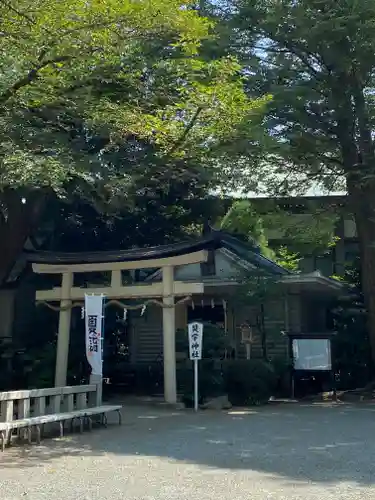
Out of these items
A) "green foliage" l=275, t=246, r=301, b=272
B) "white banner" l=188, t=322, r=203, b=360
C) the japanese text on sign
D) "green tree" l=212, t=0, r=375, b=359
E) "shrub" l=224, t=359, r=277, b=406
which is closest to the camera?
the japanese text on sign

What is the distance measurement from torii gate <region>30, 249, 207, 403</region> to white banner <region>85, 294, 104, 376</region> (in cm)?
144

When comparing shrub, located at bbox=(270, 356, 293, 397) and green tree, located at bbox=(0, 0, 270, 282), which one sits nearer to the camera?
green tree, located at bbox=(0, 0, 270, 282)

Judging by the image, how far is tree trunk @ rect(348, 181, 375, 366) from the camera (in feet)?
57.1

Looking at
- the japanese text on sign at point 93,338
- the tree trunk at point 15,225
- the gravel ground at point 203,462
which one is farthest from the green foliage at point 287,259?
the japanese text on sign at point 93,338

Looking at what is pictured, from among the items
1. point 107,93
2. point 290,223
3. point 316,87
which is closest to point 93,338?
point 107,93

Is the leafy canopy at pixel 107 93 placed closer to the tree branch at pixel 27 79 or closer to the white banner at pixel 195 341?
the tree branch at pixel 27 79

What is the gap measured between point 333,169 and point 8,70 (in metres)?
10.4

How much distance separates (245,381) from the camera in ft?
53.1

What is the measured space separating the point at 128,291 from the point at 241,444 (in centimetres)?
636

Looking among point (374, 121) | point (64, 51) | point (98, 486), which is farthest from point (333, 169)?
point (98, 486)

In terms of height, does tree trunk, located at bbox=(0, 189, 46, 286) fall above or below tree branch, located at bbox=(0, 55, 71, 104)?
below

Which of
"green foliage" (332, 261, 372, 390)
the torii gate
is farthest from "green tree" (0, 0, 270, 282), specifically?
"green foliage" (332, 261, 372, 390)

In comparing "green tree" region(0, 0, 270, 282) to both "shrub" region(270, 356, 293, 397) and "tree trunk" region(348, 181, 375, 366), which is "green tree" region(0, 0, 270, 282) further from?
"shrub" region(270, 356, 293, 397)

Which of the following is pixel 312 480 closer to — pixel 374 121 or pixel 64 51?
pixel 64 51
